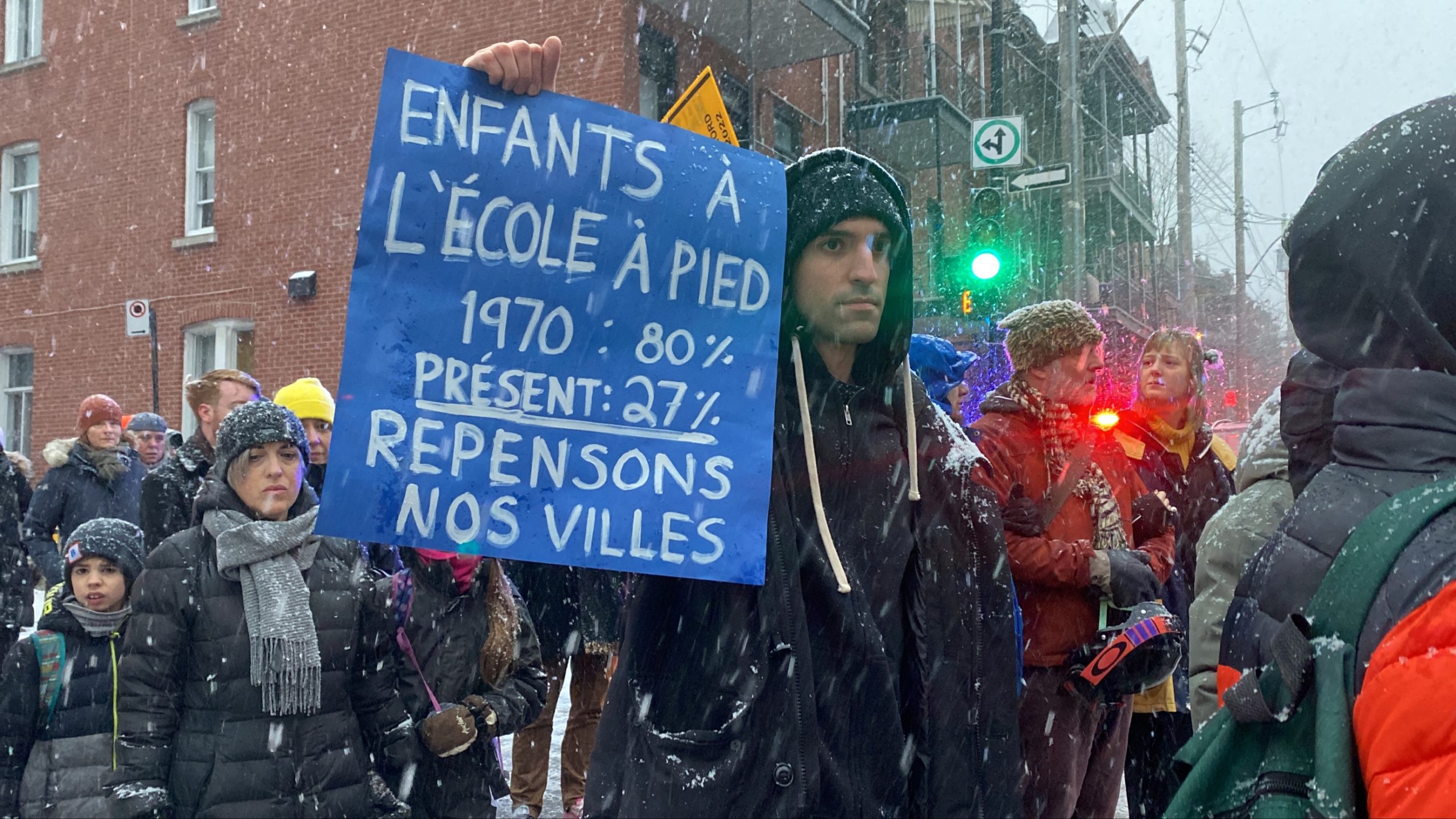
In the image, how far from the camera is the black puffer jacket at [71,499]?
7746 millimetres

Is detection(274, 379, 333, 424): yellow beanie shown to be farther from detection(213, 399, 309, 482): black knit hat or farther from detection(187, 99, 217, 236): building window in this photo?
detection(187, 99, 217, 236): building window

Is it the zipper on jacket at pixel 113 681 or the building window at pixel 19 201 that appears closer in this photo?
the zipper on jacket at pixel 113 681

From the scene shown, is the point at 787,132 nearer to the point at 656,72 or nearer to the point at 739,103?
the point at 739,103

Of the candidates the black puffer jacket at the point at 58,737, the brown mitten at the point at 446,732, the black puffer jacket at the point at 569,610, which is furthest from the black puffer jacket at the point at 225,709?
the black puffer jacket at the point at 569,610

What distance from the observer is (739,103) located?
16.8 metres

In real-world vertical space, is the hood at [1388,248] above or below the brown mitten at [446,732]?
above

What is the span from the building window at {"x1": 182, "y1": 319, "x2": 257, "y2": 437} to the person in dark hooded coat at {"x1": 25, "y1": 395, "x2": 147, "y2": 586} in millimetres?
9097

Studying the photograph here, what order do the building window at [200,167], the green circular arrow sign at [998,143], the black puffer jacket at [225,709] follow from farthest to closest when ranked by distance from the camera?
the building window at [200,167] → the green circular arrow sign at [998,143] → the black puffer jacket at [225,709]

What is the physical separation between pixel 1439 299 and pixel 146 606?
10.4 ft

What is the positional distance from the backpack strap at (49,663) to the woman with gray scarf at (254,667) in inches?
33.2

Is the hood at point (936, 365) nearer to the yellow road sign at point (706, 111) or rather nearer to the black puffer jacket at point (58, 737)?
the yellow road sign at point (706, 111)

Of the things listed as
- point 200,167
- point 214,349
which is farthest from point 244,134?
point 214,349

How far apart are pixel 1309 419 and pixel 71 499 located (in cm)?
779

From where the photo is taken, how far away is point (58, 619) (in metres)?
4.04
